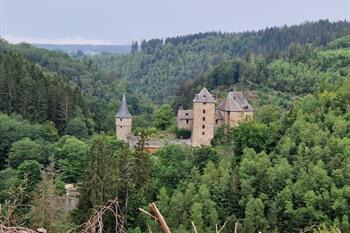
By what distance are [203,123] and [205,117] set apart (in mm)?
371

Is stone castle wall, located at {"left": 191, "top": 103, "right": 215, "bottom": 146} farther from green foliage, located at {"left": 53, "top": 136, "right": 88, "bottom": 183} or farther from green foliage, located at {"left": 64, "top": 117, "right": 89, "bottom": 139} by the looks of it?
green foliage, located at {"left": 64, "top": 117, "right": 89, "bottom": 139}

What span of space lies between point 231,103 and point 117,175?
11.9 metres

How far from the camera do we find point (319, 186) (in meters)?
31.5

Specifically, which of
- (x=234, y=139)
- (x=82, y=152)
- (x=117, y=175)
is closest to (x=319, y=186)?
(x=234, y=139)

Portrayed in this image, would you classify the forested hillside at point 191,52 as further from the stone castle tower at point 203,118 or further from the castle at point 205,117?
the stone castle tower at point 203,118

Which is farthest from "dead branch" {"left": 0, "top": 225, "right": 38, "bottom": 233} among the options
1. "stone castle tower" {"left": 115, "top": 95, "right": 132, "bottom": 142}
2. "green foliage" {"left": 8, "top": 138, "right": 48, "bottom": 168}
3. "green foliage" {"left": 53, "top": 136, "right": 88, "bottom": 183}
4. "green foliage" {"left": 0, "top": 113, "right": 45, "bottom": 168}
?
"stone castle tower" {"left": 115, "top": 95, "right": 132, "bottom": 142}

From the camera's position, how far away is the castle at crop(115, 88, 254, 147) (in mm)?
35625

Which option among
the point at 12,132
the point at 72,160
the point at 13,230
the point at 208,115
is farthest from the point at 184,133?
the point at 13,230

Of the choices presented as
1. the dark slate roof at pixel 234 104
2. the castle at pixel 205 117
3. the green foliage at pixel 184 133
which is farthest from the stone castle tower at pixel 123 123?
the dark slate roof at pixel 234 104

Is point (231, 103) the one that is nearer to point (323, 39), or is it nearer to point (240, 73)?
point (240, 73)

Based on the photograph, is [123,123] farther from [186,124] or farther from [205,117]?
[205,117]

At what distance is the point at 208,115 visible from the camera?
117ft

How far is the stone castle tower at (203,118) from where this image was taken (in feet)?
117

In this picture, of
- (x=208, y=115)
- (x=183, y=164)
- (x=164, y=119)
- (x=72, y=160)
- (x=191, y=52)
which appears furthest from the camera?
(x=191, y=52)
